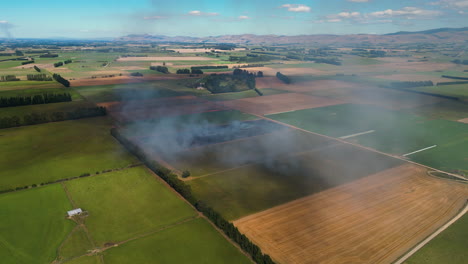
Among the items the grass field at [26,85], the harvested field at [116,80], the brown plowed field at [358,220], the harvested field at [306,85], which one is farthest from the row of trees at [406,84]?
the grass field at [26,85]

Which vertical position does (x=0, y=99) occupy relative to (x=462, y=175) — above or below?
above

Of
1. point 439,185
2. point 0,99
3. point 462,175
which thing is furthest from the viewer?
point 0,99

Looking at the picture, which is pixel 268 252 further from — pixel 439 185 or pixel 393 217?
pixel 439 185

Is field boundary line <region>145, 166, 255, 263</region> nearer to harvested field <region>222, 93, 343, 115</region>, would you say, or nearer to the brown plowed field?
the brown plowed field

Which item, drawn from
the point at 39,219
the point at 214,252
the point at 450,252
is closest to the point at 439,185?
the point at 450,252

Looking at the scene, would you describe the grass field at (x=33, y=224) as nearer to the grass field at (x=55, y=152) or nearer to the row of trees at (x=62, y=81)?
the grass field at (x=55, y=152)

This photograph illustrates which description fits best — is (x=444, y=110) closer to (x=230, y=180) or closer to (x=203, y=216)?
(x=230, y=180)

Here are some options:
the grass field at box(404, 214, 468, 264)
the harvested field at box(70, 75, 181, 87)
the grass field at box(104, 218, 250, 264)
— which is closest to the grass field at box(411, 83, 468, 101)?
the grass field at box(404, 214, 468, 264)
